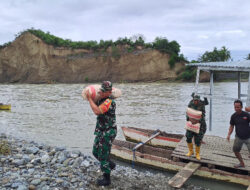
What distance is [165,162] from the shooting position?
7.45 metres

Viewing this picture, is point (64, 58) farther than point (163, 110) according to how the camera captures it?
Yes

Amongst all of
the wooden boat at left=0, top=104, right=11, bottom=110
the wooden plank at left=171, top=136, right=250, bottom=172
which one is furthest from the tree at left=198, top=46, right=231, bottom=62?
the wooden plank at left=171, top=136, right=250, bottom=172

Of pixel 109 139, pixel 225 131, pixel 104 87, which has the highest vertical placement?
pixel 104 87

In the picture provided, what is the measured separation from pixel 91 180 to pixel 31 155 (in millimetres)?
2375

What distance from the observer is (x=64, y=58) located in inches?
2393

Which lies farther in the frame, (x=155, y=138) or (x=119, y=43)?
(x=119, y=43)

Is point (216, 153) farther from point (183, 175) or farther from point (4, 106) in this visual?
point (4, 106)

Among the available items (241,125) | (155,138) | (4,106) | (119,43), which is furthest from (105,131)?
(119,43)

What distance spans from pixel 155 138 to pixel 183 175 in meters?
3.49

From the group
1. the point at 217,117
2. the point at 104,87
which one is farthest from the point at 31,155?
the point at 217,117

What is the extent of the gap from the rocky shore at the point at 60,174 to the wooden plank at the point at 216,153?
880 mm

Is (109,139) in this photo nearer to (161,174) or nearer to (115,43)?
(161,174)

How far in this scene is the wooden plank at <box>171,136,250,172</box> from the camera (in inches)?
270

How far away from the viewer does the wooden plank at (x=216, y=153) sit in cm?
686
